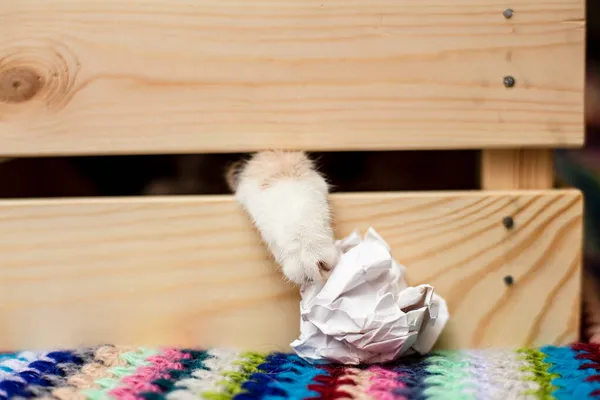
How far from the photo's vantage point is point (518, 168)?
2.66ft

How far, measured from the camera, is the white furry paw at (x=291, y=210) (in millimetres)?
722

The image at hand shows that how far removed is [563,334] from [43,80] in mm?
678

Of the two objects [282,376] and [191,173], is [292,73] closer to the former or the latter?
[282,376]

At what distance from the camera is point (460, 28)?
0.77 meters

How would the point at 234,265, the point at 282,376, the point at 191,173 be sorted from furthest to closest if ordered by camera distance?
the point at 191,173, the point at 234,265, the point at 282,376

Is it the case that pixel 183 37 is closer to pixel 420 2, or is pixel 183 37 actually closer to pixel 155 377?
pixel 420 2

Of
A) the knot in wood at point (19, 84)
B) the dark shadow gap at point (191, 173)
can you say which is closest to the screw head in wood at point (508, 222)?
the dark shadow gap at point (191, 173)

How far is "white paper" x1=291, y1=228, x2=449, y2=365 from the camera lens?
71 cm

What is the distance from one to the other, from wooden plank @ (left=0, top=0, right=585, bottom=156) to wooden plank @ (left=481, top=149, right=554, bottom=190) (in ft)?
0.09

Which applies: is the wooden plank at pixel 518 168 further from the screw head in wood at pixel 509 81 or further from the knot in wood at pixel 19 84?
the knot in wood at pixel 19 84

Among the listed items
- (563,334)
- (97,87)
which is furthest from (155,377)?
(563,334)

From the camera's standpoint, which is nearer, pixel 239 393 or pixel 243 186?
pixel 239 393

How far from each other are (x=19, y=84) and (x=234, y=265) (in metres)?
0.33

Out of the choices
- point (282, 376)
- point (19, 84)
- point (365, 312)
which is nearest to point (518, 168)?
point (365, 312)
